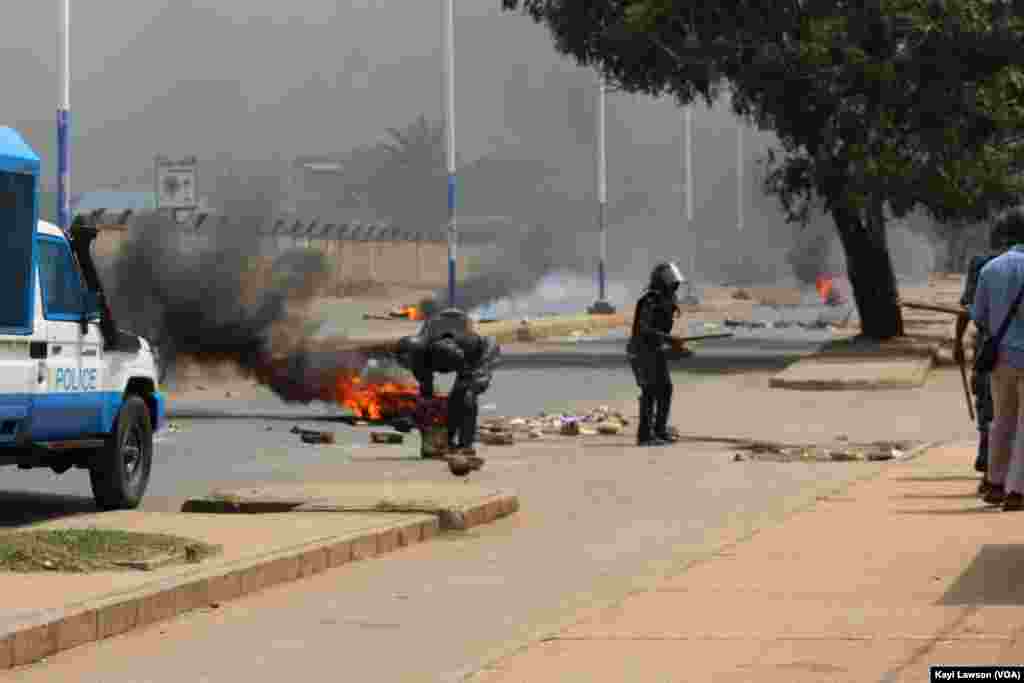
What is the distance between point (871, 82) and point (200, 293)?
590 inches

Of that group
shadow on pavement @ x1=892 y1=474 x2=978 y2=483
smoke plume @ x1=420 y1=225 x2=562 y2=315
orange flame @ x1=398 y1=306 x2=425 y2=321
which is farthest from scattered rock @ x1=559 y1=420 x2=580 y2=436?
smoke plume @ x1=420 y1=225 x2=562 y2=315

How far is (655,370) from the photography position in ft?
79.5

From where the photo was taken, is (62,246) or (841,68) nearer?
(62,246)

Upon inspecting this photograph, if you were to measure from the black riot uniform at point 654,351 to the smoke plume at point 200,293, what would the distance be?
6.80 metres

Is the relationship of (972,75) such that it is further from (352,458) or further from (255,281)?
(352,458)

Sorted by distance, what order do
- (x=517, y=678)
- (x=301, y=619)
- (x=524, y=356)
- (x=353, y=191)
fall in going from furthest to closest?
(x=353, y=191) → (x=524, y=356) → (x=301, y=619) → (x=517, y=678)

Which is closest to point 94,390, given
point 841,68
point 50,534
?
point 50,534

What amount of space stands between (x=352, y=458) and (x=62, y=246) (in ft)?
19.9

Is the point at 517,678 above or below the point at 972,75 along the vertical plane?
below

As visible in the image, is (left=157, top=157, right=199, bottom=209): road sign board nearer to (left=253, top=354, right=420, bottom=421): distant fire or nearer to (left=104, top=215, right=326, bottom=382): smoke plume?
(left=104, top=215, right=326, bottom=382): smoke plume

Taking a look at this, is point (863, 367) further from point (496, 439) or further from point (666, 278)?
point (496, 439)

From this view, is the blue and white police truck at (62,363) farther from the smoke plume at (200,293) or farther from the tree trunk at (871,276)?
the tree trunk at (871,276)

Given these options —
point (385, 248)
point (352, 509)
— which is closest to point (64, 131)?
point (352, 509)

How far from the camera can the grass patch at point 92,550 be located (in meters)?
12.4
